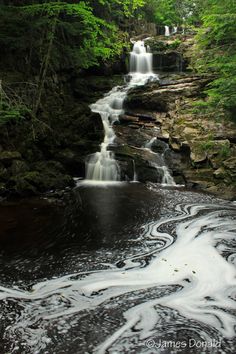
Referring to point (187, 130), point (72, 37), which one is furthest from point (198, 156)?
point (72, 37)

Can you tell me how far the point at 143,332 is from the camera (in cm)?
536

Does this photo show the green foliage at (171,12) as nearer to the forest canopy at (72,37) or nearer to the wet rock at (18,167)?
the forest canopy at (72,37)

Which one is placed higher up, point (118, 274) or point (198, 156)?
point (198, 156)

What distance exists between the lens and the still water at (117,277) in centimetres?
521

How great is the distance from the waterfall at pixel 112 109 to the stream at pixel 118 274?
2.45 metres

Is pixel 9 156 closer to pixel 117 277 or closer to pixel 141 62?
pixel 117 277

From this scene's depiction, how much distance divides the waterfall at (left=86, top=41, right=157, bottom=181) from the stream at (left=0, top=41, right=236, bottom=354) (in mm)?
2452

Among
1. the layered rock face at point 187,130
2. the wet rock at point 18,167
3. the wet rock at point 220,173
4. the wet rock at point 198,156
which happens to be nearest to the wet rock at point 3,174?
the wet rock at point 18,167

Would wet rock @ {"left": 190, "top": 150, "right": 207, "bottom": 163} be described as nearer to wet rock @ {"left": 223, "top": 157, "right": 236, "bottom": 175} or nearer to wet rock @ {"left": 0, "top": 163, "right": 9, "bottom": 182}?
wet rock @ {"left": 223, "top": 157, "right": 236, "bottom": 175}

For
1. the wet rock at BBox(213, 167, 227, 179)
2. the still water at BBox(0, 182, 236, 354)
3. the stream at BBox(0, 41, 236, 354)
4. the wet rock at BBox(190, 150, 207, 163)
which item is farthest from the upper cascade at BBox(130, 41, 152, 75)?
the still water at BBox(0, 182, 236, 354)

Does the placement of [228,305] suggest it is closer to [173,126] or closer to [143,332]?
[143,332]

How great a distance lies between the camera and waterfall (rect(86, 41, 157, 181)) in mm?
15625

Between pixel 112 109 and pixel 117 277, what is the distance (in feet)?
47.6

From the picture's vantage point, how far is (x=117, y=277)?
715cm
